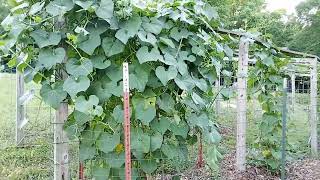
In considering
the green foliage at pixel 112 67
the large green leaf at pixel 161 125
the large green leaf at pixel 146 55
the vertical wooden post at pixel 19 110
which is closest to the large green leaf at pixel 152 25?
the green foliage at pixel 112 67

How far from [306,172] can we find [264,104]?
1044 mm

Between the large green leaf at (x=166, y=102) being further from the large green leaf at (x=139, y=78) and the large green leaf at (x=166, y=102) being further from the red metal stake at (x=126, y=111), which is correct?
the red metal stake at (x=126, y=111)

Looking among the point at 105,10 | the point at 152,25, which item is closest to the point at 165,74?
the point at 152,25

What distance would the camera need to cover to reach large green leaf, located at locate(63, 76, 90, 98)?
2.41 meters

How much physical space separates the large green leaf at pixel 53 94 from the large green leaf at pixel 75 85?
9cm

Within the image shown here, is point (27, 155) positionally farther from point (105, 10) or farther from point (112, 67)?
point (105, 10)

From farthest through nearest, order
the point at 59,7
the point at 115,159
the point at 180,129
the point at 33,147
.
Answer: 1. the point at 33,147
2. the point at 180,129
3. the point at 115,159
4. the point at 59,7

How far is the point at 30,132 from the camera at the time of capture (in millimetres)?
5895

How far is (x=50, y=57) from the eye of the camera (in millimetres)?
2469

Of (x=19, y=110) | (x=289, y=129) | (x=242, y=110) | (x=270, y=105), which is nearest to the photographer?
(x=242, y=110)

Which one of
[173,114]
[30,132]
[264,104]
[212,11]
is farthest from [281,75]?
[30,132]

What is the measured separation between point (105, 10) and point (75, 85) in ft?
1.57

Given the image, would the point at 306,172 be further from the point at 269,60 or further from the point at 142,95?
the point at 142,95

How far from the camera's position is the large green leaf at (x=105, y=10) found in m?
2.42
